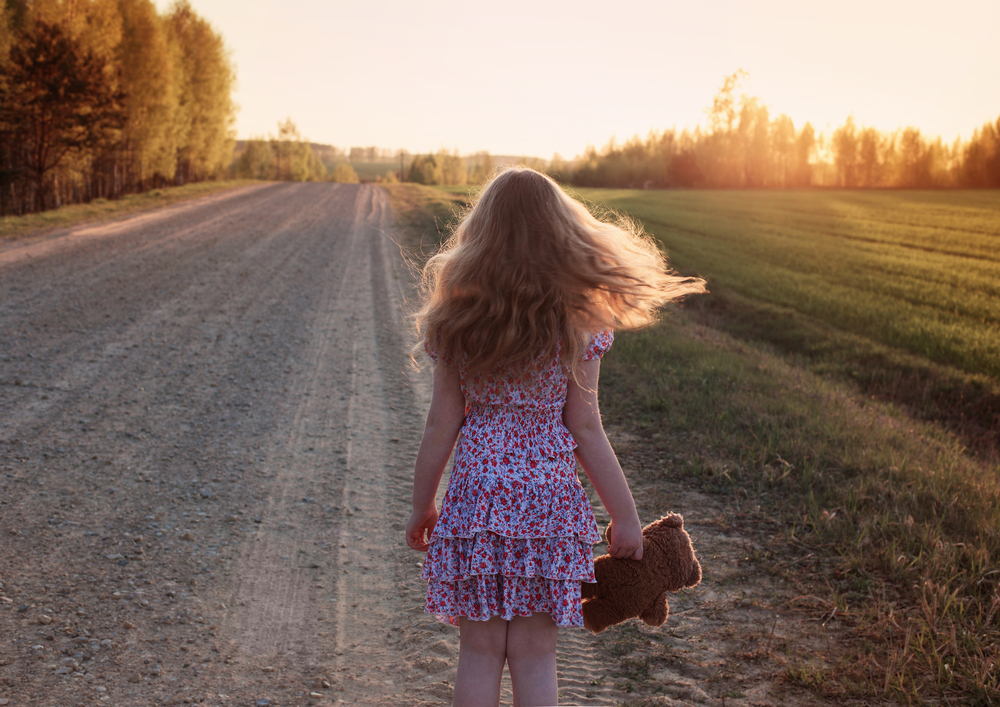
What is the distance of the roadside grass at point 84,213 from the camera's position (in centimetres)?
1497

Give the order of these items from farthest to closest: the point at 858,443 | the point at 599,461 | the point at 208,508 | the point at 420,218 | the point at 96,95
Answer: the point at 420,218 → the point at 96,95 → the point at 858,443 → the point at 208,508 → the point at 599,461

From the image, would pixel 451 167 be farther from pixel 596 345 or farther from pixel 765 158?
pixel 596 345

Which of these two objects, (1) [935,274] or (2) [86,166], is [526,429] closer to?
(1) [935,274]

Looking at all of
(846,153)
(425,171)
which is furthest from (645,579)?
(425,171)

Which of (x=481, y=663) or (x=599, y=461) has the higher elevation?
(x=599, y=461)

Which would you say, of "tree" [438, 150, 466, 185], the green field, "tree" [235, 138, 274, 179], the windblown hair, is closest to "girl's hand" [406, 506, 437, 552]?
the windblown hair

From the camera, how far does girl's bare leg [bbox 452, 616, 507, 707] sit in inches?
70.3

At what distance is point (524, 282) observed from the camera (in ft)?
5.91

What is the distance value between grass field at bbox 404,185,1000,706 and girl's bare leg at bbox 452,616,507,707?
4.33ft

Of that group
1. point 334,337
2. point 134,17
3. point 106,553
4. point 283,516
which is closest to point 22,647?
point 106,553

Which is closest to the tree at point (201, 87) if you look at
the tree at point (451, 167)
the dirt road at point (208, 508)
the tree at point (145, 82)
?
the tree at point (145, 82)

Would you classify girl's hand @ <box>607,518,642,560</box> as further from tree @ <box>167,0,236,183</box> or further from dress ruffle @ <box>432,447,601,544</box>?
tree @ <box>167,0,236,183</box>

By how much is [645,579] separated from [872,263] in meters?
20.6

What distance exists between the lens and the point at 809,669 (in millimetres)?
2904
